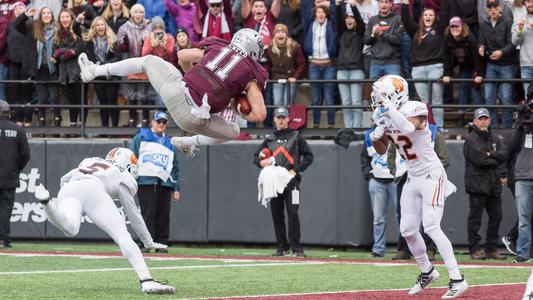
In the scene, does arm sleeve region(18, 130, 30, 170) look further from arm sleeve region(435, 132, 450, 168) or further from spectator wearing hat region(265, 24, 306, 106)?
arm sleeve region(435, 132, 450, 168)

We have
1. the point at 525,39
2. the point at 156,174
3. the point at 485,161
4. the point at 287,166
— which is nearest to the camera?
the point at 485,161

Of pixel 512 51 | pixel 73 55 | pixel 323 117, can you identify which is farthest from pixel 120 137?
pixel 512 51

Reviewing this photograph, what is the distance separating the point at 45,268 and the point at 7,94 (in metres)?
7.27

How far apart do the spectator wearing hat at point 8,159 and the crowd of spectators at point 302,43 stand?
196 cm

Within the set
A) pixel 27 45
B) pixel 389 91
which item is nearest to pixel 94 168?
pixel 389 91

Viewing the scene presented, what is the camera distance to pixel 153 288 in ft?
33.5

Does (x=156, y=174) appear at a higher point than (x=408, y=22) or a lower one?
lower

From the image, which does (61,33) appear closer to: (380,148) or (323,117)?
(323,117)

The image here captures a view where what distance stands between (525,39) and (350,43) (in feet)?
8.60

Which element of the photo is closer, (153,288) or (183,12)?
(153,288)

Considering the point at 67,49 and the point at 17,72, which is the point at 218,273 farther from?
the point at 17,72

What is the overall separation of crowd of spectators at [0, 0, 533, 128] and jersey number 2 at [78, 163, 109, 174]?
7035 millimetres

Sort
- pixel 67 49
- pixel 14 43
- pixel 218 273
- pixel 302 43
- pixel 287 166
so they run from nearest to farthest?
pixel 218 273
pixel 287 166
pixel 302 43
pixel 67 49
pixel 14 43

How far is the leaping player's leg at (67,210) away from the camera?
10.2 m
